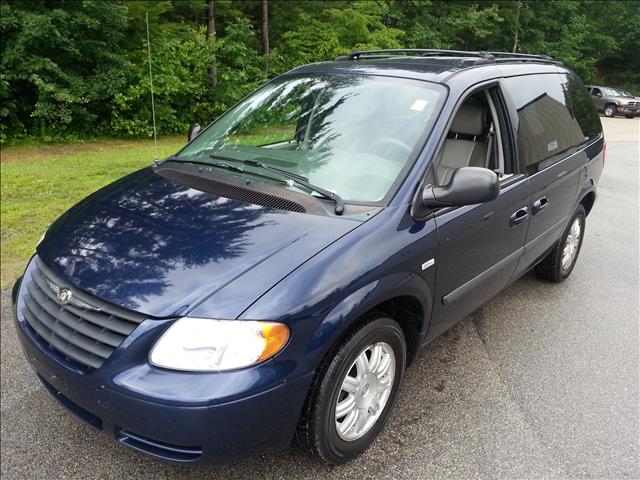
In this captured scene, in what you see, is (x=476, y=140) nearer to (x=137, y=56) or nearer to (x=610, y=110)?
(x=137, y=56)

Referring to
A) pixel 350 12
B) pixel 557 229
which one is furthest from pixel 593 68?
pixel 557 229

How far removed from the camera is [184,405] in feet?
6.34

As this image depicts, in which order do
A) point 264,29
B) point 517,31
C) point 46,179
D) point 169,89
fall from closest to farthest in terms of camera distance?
1. point 46,179
2. point 169,89
3. point 264,29
4. point 517,31

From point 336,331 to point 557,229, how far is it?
2.73 meters

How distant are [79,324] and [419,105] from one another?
2.05m

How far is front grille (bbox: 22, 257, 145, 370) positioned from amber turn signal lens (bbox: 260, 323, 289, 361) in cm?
48

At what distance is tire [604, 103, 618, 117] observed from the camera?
21859mm

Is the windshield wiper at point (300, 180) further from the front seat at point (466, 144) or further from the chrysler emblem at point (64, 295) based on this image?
the chrysler emblem at point (64, 295)

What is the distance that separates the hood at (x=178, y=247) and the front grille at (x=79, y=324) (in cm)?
5

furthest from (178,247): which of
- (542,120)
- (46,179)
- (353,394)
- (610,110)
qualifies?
(610,110)

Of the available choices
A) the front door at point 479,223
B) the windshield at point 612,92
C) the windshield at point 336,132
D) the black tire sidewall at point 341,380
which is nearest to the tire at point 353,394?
the black tire sidewall at point 341,380

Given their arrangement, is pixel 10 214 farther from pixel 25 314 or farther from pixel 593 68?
pixel 593 68

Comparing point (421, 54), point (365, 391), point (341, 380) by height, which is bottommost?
point (365, 391)

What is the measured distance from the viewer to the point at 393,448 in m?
2.68
